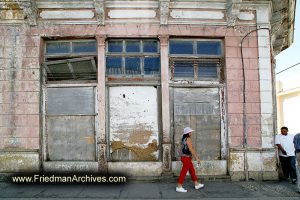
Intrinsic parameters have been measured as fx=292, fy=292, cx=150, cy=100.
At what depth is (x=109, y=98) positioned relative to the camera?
858 cm

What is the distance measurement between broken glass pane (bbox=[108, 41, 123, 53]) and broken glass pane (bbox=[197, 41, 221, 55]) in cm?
235

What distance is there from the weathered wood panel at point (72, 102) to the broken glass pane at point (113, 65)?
0.77 metres

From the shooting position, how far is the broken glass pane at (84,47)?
8.72 meters

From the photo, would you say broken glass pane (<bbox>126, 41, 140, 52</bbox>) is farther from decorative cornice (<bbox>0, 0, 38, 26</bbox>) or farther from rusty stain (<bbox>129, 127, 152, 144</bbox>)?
decorative cornice (<bbox>0, 0, 38, 26</bbox>)

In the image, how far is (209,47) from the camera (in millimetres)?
8852

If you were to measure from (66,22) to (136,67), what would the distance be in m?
2.42

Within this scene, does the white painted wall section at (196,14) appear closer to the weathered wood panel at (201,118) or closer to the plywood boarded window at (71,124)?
the weathered wood panel at (201,118)

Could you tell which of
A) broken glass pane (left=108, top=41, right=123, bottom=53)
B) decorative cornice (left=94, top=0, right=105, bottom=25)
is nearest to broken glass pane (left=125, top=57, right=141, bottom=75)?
broken glass pane (left=108, top=41, right=123, bottom=53)

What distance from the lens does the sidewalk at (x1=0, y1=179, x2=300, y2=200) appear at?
6.64 meters

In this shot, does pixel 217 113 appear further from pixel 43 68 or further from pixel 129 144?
pixel 43 68

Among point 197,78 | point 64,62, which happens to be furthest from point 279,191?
point 64,62

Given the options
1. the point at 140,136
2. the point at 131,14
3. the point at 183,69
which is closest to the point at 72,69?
the point at 131,14

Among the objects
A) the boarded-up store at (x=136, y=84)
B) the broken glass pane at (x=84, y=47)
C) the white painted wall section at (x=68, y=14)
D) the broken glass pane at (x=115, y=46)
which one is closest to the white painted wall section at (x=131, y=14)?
the boarded-up store at (x=136, y=84)

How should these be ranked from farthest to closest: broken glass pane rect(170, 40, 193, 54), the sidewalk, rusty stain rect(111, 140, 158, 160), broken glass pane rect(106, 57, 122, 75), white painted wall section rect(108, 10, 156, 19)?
broken glass pane rect(170, 40, 193, 54) < broken glass pane rect(106, 57, 122, 75) < white painted wall section rect(108, 10, 156, 19) < rusty stain rect(111, 140, 158, 160) < the sidewalk
